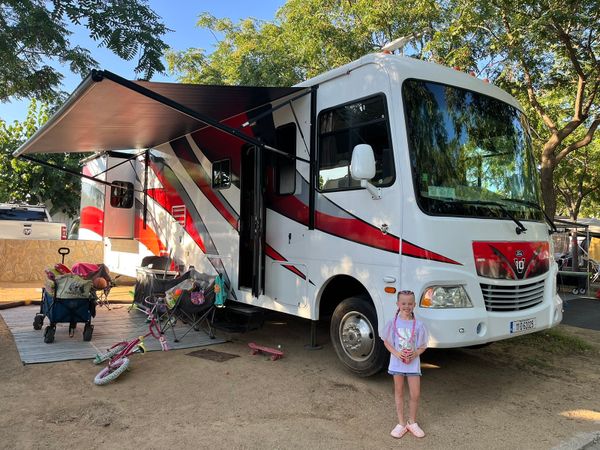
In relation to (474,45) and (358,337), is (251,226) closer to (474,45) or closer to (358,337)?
(358,337)

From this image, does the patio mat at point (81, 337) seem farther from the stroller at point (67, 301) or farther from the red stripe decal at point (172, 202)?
the red stripe decal at point (172, 202)

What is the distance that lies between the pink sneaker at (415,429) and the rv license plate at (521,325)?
1.30m

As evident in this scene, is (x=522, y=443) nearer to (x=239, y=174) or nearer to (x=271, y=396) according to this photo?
(x=271, y=396)

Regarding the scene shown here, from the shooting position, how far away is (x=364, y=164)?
14.1 ft

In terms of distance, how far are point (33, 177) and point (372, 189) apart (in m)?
18.9

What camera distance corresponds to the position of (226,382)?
4.83m

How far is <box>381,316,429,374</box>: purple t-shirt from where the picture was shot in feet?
12.3

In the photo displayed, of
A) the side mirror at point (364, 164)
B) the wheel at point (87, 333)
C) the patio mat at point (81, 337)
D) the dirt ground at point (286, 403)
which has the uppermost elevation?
the side mirror at point (364, 164)

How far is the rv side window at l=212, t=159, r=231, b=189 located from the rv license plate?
3.87 metres

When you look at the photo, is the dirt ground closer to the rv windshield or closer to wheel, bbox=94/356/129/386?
wheel, bbox=94/356/129/386

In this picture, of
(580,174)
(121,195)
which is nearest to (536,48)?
(121,195)

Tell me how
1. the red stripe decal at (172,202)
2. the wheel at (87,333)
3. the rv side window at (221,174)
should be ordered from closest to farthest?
the wheel at (87,333) → the rv side window at (221,174) → the red stripe decal at (172,202)

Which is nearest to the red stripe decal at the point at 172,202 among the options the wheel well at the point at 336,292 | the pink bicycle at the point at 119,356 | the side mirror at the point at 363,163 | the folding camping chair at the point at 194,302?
the folding camping chair at the point at 194,302

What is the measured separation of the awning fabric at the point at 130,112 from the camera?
16.4 ft
